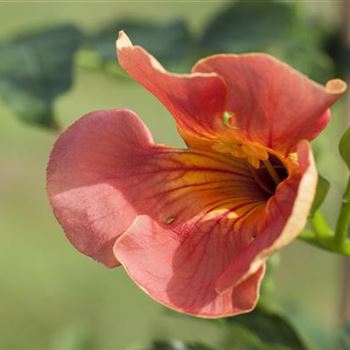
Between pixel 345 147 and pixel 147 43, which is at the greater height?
pixel 345 147

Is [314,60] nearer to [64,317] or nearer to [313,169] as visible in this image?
[313,169]

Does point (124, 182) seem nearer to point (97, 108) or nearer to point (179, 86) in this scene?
point (179, 86)

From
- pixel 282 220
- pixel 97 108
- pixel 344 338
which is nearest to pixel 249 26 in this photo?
pixel 344 338

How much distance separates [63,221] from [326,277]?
2112 millimetres

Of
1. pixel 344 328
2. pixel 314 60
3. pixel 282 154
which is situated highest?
pixel 282 154

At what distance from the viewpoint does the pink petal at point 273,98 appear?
713 millimetres

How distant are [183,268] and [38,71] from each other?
53 cm

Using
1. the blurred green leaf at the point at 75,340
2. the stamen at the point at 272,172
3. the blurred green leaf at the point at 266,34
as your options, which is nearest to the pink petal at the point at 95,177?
the stamen at the point at 272,172

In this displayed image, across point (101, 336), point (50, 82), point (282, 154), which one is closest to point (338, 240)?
point (282, 154)

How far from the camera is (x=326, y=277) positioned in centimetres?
286

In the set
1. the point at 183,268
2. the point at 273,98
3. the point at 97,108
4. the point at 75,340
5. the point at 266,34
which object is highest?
→ the point at 273,98

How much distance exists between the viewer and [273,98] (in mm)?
747

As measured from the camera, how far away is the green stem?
0.86 metres

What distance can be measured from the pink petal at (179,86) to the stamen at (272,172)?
65 mm
